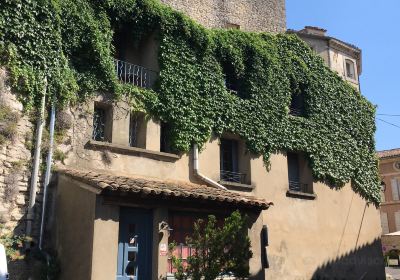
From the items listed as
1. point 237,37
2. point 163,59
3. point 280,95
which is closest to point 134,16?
point 163,59

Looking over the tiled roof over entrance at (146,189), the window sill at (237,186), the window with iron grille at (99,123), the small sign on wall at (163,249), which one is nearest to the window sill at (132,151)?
the window with iron grille at (99,123)

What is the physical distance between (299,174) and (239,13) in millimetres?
7838

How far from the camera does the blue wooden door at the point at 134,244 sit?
420 inches

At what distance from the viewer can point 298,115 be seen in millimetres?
18391

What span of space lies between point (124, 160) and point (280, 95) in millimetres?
7195

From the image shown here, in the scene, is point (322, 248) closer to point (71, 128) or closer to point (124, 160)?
point (124, 160)

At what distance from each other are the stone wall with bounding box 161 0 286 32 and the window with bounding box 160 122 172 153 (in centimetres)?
606

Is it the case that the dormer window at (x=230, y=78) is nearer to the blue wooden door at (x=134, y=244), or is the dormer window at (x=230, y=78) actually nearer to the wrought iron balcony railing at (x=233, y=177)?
the wrought iron balcony railing at (x=233, y=177)

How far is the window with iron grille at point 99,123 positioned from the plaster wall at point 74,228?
2.04 metres

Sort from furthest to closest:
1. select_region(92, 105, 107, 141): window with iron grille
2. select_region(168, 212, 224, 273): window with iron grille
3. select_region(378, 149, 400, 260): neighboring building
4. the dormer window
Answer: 1. select_region(378, 149, 400, 260): neighboring building
2. the dormer window
3. select_region(92, 105, 107, 141): window with iron grille
4. select_region(168, 212, 224, 273): window with iron grille

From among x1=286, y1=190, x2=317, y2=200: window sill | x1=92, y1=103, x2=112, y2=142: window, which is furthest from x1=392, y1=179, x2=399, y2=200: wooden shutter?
x1=92, y1=103, x2=112, y2=142: window

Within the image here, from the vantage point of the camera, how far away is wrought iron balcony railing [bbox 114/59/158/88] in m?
14.3

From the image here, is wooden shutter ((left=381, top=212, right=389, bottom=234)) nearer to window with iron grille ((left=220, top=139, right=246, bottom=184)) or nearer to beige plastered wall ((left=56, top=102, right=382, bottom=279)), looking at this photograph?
beige plastered wall ((left=56, top=102, right=382, bottom=279))

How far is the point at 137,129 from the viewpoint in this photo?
45.4 ft
